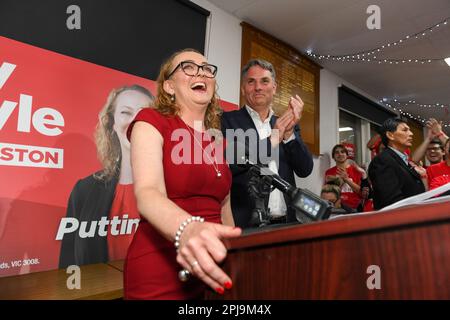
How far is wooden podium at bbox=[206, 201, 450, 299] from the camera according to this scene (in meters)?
0.31

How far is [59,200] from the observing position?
1.61 m

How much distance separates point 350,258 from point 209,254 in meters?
0.18

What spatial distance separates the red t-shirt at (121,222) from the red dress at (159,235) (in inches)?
45.0

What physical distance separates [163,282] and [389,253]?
0.51 metres

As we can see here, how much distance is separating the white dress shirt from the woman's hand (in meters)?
0.91

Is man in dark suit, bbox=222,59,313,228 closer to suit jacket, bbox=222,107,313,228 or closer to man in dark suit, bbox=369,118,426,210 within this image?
suit jacket, bbox=222,107,313,228

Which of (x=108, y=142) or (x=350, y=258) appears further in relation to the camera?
(x=108, y=142)

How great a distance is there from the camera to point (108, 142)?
183cm

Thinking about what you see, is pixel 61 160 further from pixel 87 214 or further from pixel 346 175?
pixel 346 175

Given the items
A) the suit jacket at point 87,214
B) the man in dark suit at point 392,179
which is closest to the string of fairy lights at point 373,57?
the man in dark suit at point 392,179

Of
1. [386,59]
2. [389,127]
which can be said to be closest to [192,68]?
[389,127]

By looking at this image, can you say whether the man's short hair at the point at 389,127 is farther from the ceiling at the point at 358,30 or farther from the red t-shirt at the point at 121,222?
the red t-shirt at the point at 121,222
